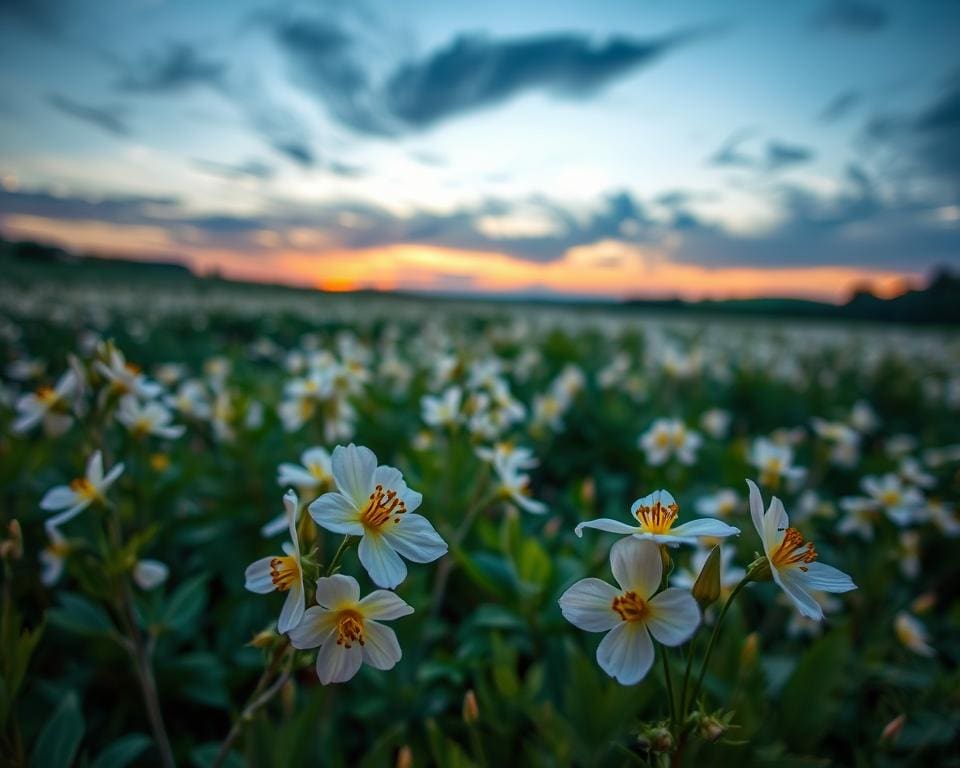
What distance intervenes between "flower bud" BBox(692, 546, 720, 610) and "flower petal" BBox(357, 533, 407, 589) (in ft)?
1.30

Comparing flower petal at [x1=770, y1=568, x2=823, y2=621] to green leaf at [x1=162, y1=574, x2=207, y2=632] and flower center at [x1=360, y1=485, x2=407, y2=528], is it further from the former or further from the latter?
green leaf at [x1=162, y1=574, x2=207, y2=632]

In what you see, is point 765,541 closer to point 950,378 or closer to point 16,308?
point 950,378

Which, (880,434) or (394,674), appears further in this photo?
(880,434)

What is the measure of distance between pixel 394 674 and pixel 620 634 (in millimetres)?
1124

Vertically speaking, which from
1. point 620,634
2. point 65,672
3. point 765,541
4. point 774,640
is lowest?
point 774,640

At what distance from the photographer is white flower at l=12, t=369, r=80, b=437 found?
4.66 feet

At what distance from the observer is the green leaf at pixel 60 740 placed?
3.57ft

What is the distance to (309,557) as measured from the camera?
721 millimetres

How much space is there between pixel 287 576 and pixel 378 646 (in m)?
0.16

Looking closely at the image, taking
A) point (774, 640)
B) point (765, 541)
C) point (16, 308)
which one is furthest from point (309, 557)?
point (16, 308)

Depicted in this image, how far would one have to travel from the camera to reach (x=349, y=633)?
2.34 feet

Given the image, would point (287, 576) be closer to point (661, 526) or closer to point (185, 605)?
point (661, 526)

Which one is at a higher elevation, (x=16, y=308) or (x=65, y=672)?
(x=16, y=308)

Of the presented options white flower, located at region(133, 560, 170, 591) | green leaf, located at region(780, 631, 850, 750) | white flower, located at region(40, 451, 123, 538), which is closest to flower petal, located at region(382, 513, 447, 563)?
white flower, located at region(40, 451, 123, 538)
